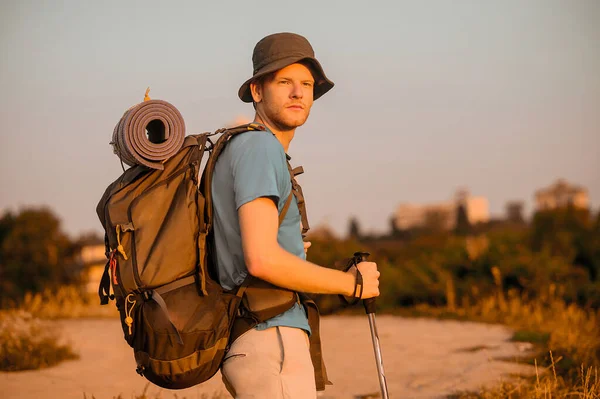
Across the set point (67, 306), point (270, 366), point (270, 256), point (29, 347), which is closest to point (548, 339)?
point (29, 347)

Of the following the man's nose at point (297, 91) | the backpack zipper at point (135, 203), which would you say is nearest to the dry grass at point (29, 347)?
the backpack zipper at point (135, 203)

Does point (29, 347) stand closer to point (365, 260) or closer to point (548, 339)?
point (548, 339)

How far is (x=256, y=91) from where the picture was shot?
134 inches

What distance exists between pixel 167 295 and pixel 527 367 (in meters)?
4.90

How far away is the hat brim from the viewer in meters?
3.20

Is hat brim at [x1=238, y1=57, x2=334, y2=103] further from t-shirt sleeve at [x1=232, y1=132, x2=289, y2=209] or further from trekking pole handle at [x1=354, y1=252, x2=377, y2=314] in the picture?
trekking pole handle at [x1=354, y1=252, x2=377, y2=314]

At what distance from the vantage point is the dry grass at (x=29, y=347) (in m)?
7.66

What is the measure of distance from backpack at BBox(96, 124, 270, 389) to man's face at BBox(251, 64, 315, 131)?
24 centimetres

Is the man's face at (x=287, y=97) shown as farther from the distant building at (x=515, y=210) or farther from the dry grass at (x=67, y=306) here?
the distant building at (x=515, y=210)

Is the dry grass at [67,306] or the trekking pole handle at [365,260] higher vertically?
the trekking pole handle at [365,260]

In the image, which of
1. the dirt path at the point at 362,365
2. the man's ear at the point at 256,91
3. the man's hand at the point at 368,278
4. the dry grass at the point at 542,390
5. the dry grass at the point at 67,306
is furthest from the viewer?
the dry grass at the point at 67,306

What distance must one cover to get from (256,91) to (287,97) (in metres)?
0.19

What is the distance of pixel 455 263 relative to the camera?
1272cm

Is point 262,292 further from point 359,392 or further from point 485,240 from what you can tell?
point 485,240
